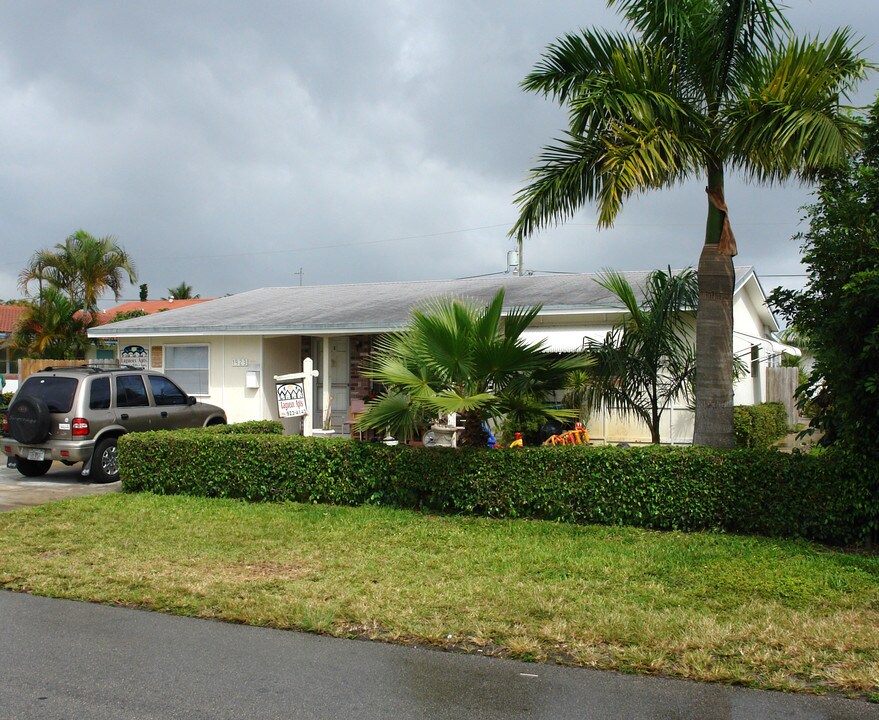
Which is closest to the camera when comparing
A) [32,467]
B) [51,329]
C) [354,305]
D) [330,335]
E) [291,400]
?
[32,467]

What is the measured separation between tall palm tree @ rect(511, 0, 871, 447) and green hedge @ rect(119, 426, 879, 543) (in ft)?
3.05

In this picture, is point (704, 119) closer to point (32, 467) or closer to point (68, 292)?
point (32, 467)

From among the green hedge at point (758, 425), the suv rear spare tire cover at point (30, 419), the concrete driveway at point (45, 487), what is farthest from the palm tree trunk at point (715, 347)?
the suv rear spare tire cover at point (30, 419)

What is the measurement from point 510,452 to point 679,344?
10.5ft

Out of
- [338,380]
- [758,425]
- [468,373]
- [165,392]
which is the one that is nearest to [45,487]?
[165,392]

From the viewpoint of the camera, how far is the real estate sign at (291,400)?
13430mm

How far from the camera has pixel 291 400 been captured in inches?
529

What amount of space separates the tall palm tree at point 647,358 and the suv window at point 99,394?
276 inches

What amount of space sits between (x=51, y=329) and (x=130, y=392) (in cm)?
1349

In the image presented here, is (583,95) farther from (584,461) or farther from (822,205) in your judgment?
(584,461)

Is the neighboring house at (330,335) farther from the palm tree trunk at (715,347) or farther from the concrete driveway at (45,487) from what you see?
the palm tree trunk at (715,347)

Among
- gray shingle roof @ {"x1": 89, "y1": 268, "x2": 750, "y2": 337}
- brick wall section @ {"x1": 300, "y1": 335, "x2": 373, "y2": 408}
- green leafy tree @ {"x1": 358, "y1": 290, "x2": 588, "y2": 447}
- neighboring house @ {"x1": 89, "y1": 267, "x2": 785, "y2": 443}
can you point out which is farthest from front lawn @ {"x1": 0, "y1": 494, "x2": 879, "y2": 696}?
brick wall section @ {"x1": 300, "y1": 335, "x2": 373, "y2": 408}

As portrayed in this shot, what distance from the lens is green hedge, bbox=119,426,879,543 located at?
7547 mm

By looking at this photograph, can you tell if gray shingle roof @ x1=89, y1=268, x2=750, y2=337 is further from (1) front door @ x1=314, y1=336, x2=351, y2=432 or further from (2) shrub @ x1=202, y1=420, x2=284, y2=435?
(2) shrub @ x1=202, y1=420, x2=284, y2=435
